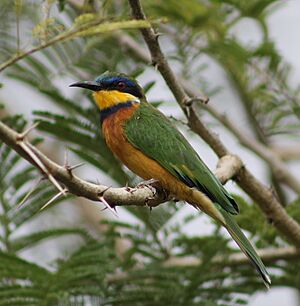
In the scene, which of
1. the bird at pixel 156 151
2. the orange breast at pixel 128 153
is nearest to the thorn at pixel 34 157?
the bird at pixel 156 151

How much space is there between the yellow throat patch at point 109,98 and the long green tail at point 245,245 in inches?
33.7

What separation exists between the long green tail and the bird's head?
878 mm

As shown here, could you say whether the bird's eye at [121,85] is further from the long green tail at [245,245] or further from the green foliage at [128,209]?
the long green tail at [245,245]

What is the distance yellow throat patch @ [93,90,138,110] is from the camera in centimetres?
399

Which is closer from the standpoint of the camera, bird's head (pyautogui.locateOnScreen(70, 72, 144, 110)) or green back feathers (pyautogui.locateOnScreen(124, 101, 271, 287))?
green back feathers (pyautogui.locateOnScreen(124, 101, 271, 287))

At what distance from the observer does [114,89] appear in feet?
13.4

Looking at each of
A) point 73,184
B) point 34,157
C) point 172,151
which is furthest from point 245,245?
point 34,157

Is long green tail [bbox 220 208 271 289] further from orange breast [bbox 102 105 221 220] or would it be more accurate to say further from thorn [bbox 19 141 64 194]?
thorn [bbox 19 141 64 194]

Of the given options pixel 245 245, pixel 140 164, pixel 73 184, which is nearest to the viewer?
pixel 73 184

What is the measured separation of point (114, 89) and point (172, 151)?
561mm

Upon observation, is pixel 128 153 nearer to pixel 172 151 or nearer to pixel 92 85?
pixel 172 151

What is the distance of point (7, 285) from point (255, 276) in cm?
138

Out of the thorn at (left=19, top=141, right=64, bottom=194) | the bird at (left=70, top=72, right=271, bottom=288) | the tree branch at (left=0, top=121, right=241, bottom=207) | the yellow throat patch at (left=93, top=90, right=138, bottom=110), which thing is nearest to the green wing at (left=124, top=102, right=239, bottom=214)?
the bird at (left=70, top=72, right=271, bottom=288)

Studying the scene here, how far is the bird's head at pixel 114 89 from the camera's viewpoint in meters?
4.01
